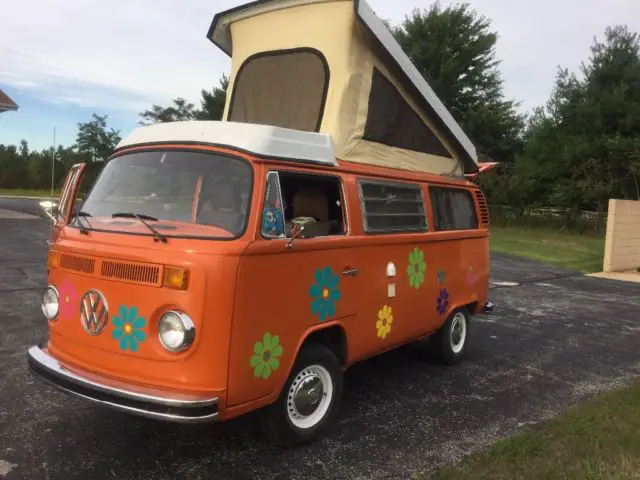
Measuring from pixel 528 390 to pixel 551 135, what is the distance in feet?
110

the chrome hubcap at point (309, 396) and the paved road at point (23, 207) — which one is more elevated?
the paved road at point (23, 207)

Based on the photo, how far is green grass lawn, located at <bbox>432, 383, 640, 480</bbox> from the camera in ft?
12.2

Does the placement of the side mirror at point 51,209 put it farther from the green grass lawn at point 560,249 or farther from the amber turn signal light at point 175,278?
the green grass lawn at point 560,249

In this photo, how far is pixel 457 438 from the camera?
4375 mm

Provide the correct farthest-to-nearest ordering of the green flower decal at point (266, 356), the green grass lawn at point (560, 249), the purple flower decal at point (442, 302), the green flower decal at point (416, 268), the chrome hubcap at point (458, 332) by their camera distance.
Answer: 1. the green grass lawn at point (560, 249)
2. the chrome hubcap at point (458, 332)
3. the purple flower decal at point (442, 302)
4. the green flower decal at point (416, 268)
5. the green flower decal at point (266, 356)

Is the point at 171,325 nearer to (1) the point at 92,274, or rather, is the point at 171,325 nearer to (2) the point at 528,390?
(1) the point at 92,274

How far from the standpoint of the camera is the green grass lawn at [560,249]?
17656 mm

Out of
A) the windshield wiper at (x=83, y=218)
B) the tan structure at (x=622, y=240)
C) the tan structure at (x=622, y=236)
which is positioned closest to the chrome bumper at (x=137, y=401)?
the windshield wiper at (x=83, y=218)

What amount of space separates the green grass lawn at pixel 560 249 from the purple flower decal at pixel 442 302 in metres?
11.6

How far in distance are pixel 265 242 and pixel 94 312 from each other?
1209 millimetres

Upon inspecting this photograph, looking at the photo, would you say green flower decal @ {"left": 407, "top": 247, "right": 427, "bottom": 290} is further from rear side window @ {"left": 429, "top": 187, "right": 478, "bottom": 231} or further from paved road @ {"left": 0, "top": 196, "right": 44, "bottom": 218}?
paved road @ {"left": 0, "top": 196, "right": 44, "bottom": 218}

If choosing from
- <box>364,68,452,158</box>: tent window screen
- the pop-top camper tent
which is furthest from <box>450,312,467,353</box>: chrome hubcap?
<box>364,68,452,158</box>: tent window screen

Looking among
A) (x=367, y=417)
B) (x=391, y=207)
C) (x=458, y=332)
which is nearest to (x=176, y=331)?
(x=367, y=417)

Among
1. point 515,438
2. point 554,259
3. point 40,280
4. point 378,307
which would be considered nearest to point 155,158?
point 378,307
